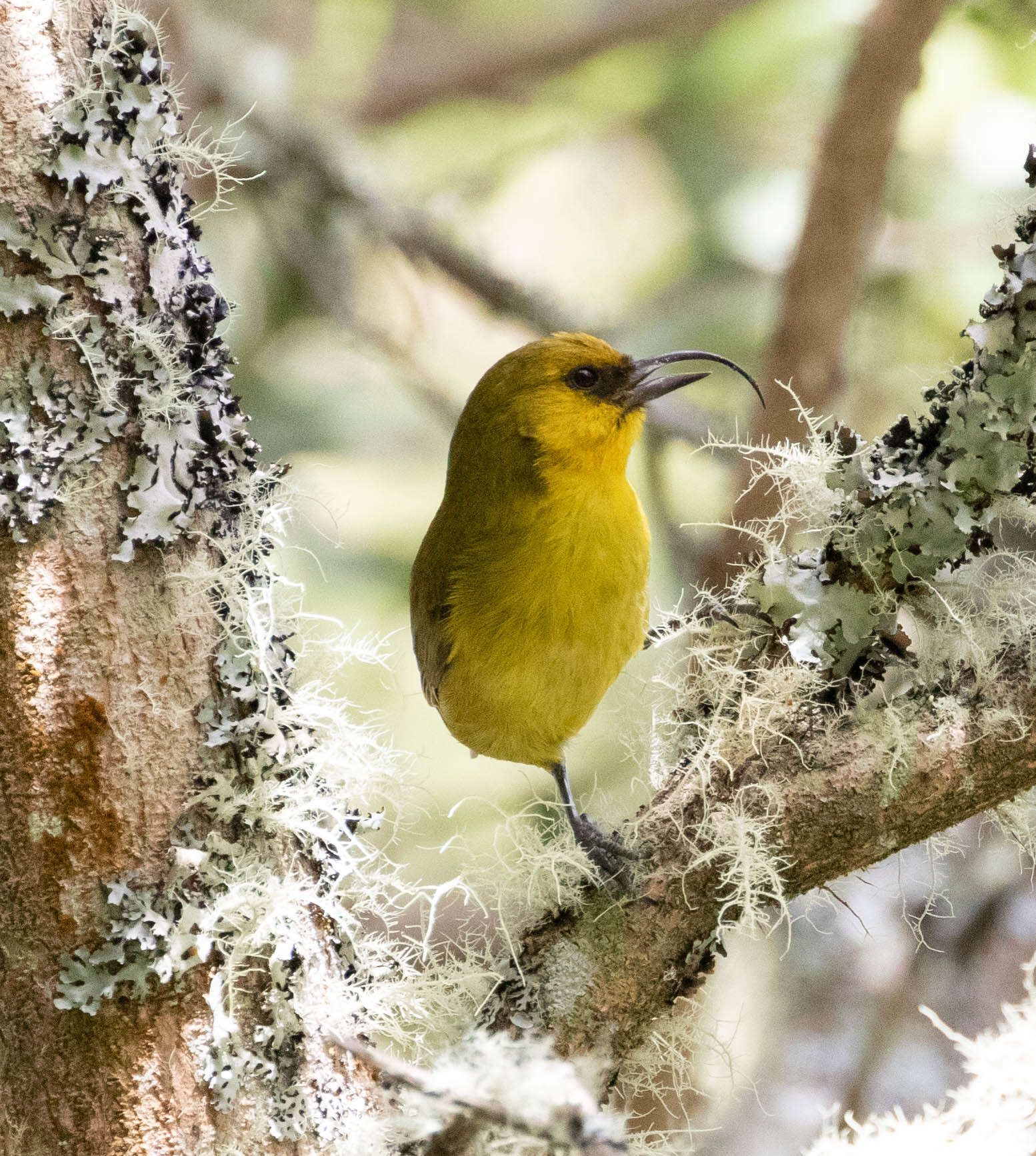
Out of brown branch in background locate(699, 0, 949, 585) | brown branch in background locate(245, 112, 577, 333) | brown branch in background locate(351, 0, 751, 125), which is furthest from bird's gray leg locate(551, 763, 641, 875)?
brown branch in background locate(351, 0, 751, 125)

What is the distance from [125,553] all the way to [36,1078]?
17.2 inches

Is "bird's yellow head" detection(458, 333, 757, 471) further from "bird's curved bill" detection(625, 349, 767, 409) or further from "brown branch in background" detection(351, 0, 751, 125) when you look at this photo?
"brown branch in background" detection(351, 0, 751, 125)

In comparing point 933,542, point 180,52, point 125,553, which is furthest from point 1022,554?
point 180,52

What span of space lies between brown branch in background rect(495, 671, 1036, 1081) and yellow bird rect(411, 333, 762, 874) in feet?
0.97

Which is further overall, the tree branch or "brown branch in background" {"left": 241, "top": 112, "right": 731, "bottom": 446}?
"brown branch in background" {"left": 241, "top": 112, "right": 731, "bottom": 446}

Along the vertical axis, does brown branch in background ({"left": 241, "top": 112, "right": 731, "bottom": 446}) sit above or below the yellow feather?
above

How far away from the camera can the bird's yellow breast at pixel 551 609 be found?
1312mm

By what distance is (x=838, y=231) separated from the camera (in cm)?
229

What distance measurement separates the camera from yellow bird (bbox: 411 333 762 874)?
1.32 m

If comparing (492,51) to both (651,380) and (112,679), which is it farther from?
(112,679)

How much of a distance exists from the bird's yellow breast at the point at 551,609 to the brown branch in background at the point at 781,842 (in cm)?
29

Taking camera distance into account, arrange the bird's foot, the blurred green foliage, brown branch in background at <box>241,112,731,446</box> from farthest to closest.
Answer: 1. the blurred green foliage
2. brown branch in background at <box>241,112,731,446</box>
3. the bird's foot

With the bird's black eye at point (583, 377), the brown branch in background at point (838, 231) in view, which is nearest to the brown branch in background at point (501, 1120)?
the bird's black eye at point (583, 377)

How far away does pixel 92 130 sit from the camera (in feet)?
3.17
